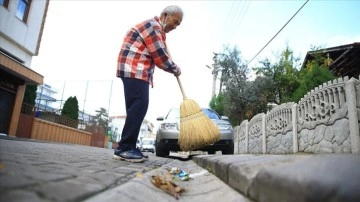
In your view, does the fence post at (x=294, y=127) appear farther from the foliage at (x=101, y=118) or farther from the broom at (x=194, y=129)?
the foliage at (x=101, y=118)

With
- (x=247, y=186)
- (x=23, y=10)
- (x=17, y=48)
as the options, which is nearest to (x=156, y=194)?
(x=247, y=186)

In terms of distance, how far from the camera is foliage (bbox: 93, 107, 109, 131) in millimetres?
24828

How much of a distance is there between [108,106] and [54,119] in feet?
25.2

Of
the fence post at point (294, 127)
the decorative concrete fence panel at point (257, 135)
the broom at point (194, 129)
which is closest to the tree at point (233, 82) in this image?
Result: the decorative concrete fence panel at point (257, 135)

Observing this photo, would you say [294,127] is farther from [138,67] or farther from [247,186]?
[247,186]

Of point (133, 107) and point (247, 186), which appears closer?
point (247, 186)

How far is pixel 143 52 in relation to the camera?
141 inches

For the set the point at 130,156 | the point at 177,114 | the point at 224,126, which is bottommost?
the point at 130,156

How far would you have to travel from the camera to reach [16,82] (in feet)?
43.2

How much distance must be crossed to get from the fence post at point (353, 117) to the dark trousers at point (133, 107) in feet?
12.9

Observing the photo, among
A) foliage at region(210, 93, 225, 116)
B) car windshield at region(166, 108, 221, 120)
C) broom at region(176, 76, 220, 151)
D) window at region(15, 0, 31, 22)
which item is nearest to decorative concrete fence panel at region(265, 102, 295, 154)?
car windshield at region(166, 108, 221, 120)

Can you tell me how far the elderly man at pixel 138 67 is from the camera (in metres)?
3.43

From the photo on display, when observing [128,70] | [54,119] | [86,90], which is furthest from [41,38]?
[128,70]

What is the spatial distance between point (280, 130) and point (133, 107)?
21.2 ft
